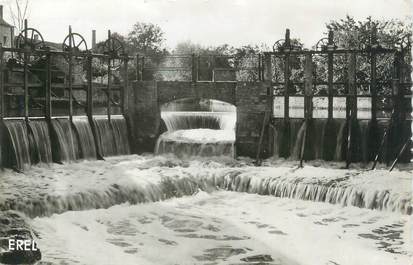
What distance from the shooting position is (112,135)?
17094mm

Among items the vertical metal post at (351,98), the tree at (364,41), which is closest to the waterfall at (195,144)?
the vertical metal post at (351,98)

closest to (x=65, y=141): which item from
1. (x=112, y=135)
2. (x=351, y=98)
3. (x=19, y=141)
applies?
(x=19, y=141)

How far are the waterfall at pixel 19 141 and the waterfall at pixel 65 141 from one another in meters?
0.98

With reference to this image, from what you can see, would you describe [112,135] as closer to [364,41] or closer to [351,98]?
[351,98]

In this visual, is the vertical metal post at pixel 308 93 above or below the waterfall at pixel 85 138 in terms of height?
above

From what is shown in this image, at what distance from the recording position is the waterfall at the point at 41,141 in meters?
14.2

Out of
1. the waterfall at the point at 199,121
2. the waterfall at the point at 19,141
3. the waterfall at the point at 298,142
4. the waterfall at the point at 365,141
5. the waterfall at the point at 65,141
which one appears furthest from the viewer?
the waterfall at the point at 199,121

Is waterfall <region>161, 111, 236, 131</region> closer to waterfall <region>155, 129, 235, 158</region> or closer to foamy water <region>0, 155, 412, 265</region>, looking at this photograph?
waterfall <region>155, 129, 235, 158</region>

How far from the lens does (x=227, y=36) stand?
2602cm

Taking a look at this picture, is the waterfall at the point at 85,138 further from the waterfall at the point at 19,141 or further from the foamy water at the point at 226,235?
the foamy water at the point at 226,235

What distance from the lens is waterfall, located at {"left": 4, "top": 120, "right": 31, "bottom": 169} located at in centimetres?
1345

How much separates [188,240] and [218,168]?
5.87m

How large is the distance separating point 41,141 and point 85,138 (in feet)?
5.57

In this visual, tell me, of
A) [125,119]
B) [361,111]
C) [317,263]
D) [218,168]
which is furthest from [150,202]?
[361,111]
